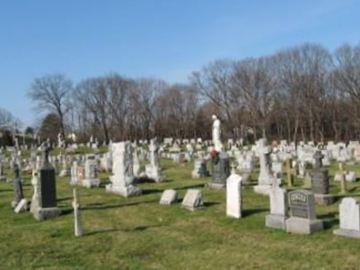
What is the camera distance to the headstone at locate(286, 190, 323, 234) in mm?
11883

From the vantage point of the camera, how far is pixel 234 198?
47.1 feet

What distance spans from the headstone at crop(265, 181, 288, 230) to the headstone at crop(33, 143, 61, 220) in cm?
613

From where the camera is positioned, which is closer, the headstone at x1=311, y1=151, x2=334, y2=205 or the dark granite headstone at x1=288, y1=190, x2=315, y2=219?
the dark granite headstone at x1=288, y1=190, x2=315, y2=219

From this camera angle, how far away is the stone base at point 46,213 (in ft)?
52.2

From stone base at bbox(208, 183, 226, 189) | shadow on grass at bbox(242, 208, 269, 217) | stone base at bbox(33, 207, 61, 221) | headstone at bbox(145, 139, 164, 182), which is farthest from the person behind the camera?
headstone at bbox(145, 139, 164, 182)

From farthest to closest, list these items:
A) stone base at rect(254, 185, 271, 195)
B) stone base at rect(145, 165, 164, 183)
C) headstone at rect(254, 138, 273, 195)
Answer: stone base at rect(145, 165, 164, 183), headstone at rect(254, 138, 273, 195), stone base at rect(254, 185, 271, 195)

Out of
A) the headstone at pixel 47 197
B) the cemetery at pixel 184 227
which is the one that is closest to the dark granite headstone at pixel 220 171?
the cemetery at pixel 184 227

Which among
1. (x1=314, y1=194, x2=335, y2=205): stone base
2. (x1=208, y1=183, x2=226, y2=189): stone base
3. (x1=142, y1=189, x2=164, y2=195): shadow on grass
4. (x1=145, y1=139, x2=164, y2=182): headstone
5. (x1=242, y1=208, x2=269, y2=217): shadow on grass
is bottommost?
(x1=242, y1=208, x2=269, y2=217): shadow on grass

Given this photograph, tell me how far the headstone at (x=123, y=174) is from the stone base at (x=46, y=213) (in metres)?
3.96

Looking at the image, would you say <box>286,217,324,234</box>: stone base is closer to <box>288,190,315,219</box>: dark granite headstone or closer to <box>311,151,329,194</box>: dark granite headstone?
<box>288,190,315,219</box>: dark granite headstone

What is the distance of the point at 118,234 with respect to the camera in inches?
512

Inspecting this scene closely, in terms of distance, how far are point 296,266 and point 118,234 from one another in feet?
15.4

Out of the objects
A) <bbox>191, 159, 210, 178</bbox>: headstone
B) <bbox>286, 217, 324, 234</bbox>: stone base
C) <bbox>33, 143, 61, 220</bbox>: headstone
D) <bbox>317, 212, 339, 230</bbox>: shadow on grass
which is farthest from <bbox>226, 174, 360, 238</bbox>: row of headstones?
<bbox>191, 159, 210, 178</bbox>: headstone

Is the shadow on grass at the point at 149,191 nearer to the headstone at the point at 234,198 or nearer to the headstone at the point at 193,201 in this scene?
the headstone at the point at 193,201
